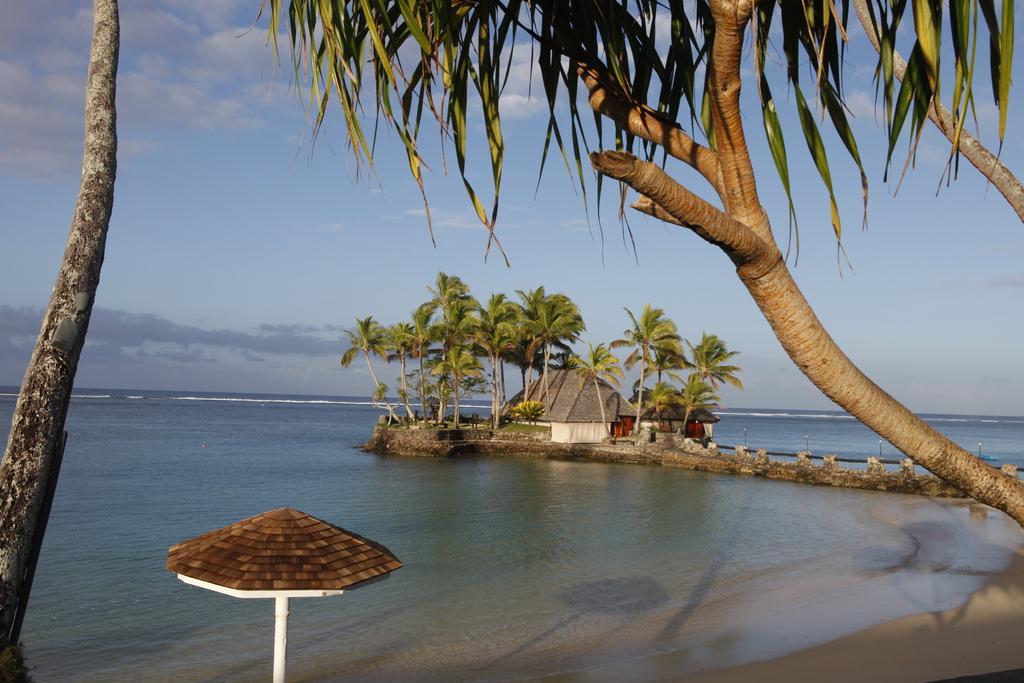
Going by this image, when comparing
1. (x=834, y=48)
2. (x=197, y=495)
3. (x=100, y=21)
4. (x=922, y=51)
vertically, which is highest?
(x=100, y=21)

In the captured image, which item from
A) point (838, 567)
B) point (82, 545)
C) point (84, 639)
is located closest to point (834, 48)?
point (84, 639)

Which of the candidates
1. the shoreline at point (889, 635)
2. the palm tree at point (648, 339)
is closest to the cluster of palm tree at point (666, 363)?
the palm tree at point (648, 339)

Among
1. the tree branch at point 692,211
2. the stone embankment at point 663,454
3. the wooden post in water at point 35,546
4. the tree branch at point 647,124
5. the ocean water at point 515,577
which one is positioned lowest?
the ocean water at point 515,577

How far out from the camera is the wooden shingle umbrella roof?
549 cm

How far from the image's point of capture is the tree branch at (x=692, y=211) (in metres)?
2.16

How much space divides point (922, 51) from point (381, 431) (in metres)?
48.1

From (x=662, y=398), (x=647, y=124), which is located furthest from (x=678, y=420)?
(x=647, y=124)

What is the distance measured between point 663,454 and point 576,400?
7461 mm

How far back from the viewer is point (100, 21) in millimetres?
4754

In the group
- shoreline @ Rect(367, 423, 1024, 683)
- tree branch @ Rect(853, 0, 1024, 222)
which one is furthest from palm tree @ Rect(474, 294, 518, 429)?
tree branch @ Rect(853, 0, 1024, 222)

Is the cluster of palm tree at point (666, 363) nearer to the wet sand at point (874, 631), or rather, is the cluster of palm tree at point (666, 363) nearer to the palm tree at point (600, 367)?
the palm tree at point (600, 367)

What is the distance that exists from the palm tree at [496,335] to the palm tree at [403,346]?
15.9ft

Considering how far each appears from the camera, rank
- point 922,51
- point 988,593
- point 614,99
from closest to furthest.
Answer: point 922,51, point 614,99, point 988,593

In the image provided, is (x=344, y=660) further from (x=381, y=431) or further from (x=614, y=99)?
(x=381, y=431)
